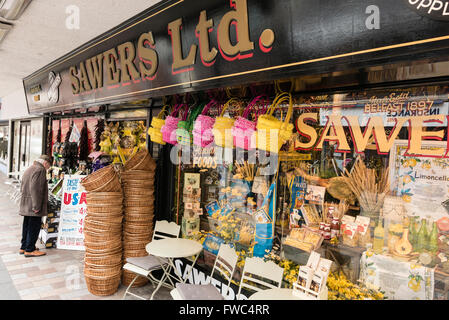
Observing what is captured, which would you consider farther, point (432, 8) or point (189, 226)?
point (189, 226)

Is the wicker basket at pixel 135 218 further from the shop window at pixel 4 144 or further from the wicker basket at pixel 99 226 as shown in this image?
the shop window at pixel 4 144

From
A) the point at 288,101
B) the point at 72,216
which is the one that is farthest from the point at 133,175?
the point at 288,101

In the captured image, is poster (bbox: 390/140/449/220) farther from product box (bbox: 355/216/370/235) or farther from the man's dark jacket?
the man's dark jacket

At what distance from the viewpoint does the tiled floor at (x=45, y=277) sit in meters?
4.00

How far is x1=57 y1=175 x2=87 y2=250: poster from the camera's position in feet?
17.2

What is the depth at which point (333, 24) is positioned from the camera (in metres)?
1.95

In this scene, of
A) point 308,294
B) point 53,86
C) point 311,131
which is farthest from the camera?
point 53,86

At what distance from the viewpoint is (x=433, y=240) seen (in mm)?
2361

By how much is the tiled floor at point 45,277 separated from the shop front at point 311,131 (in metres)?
1.39

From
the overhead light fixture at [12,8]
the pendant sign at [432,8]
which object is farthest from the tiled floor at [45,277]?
the pendant sign at [432,8]

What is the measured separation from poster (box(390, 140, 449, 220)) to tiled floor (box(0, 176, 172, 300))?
3.15 m

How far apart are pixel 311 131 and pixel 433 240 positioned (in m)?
1.36

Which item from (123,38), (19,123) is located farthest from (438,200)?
(19,123)

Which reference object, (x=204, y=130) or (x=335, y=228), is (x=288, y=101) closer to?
(x=204, y=130)
